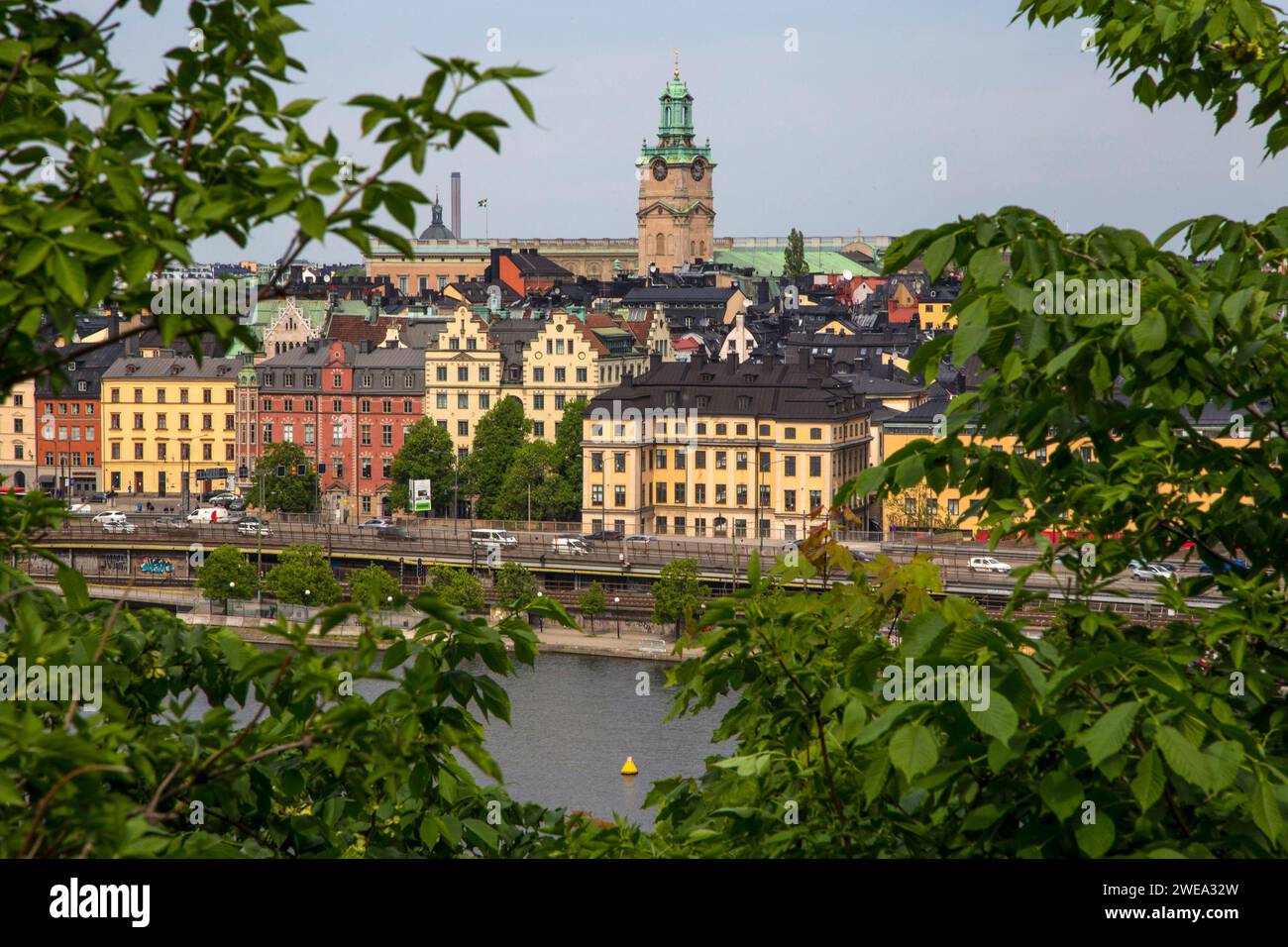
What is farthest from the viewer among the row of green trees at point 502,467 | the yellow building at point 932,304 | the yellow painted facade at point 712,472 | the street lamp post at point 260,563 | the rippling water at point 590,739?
the yellow building at point 932,304

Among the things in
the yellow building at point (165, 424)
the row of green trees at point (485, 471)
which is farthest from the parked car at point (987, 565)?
the yellow building at point (165, 424)

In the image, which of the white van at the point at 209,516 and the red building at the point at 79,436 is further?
the red building at the point at 79,436

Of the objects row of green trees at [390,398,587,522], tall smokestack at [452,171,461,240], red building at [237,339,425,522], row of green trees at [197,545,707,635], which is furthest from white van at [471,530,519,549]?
tall smokestack at [452,171,461,240]

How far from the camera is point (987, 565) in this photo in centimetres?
3781

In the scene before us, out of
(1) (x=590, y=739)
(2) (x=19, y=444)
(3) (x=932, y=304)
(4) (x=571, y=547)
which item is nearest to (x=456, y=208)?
(3) (x=932, y=304)

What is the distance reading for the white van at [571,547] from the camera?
44844mm

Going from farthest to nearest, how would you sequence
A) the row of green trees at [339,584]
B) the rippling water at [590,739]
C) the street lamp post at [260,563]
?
the street lamp post at [260,563] < the row of green trees at [339,584] < the rippling water at [590,739]

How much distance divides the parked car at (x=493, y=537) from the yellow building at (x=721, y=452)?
8.85ft

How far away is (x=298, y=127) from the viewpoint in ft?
9.16

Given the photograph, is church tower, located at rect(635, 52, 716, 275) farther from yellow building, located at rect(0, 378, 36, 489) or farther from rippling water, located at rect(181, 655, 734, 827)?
rippling water, located at rect(181, 655, 734, 827)

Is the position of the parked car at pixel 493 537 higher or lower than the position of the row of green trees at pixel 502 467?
lower

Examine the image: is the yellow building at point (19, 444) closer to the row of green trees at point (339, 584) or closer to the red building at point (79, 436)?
the red building at point (79, 436)

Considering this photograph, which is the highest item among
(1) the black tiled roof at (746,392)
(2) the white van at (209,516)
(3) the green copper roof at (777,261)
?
(3) the green copper roof at (777,261)
